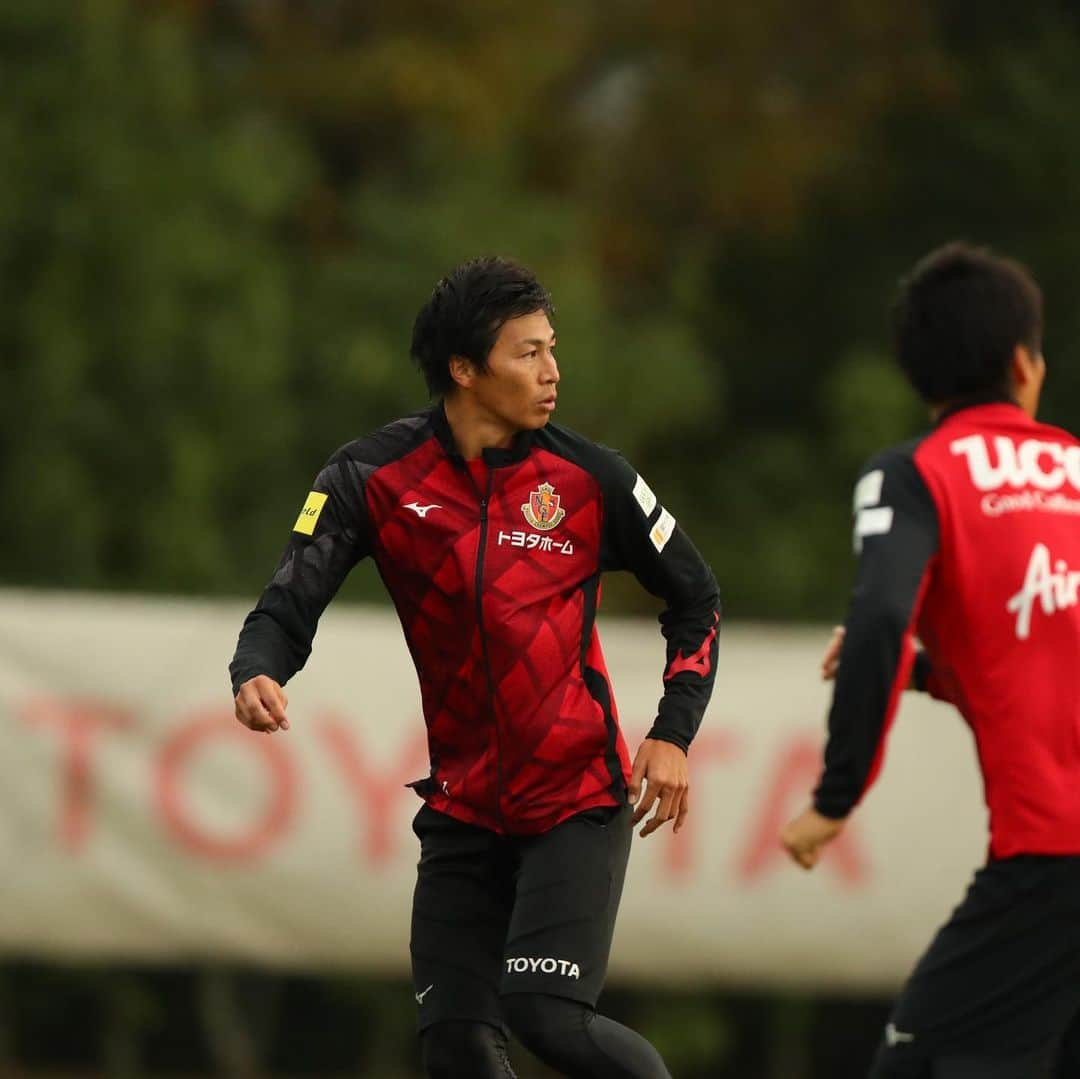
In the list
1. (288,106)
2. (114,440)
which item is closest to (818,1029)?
(114,440)

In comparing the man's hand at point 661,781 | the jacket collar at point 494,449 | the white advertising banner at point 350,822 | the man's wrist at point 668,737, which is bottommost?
the white advertising banner at point 350,822

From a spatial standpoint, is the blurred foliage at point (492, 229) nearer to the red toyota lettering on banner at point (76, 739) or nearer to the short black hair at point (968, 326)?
the red toyota lettering on banner at point (76, 739)

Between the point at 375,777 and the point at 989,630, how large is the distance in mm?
5342

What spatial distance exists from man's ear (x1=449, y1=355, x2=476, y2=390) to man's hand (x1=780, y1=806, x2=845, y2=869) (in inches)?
57.4

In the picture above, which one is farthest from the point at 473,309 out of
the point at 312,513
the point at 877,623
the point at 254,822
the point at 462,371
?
the point at 254,822

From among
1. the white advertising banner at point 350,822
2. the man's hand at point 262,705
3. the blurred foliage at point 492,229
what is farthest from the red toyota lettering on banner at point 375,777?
the man's hand at point 262,705

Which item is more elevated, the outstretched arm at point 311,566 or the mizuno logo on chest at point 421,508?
the mizuno logo on chest at point 421,508

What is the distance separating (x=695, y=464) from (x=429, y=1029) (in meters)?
14.5

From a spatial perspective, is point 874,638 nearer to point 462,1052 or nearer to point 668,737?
point 668,737

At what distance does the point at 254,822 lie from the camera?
9148 mm

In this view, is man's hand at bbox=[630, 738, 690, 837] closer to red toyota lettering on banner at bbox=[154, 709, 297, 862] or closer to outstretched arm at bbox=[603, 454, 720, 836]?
outstretched arm at bbox=[603, 454, 720, 836]

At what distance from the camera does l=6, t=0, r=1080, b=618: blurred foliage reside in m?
14.0

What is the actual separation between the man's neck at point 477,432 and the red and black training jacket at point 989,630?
1177 mm

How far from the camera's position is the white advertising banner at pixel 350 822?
910 cm
